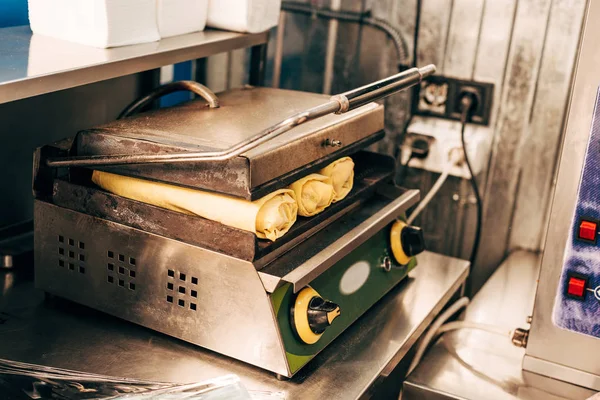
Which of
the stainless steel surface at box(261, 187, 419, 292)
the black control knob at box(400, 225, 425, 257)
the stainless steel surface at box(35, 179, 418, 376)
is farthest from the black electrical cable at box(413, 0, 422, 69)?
the stainless steel surface at box(35, 179, 418, 376)

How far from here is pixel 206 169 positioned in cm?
113

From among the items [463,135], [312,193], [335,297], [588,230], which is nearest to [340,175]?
[312,193]

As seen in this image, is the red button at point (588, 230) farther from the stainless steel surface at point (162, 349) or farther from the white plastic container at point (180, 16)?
the white plastic container at point (180, 16)

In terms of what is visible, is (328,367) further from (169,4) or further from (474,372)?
(169,4)

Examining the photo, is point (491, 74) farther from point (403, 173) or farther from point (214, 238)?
point (214, 238)

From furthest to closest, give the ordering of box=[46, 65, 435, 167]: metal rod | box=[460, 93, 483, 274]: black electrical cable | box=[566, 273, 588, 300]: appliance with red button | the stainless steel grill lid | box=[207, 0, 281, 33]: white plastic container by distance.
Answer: box=[460, 93, 483, 274]: black electrical cable → box=[207, 0, 281, 33]: white plastic container → box=[566, 273, 588, 300]: appliance with red button → the stainless steel grill lid → box=[46, 65, 435, 167]: metal rod

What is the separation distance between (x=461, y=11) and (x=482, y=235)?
0.62 meters

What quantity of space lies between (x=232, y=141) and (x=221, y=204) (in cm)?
11

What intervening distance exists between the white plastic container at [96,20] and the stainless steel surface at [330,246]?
52 cm

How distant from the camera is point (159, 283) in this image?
1.22 meters

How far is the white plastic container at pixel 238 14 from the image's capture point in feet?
5.20

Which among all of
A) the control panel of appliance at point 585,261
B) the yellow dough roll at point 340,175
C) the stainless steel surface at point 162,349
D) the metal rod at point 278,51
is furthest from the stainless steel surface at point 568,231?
the metal rod at point 278,51

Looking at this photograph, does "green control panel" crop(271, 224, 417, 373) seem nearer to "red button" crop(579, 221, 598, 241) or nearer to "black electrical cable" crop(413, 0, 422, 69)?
"red button" crop(579, 221, 598, 241)

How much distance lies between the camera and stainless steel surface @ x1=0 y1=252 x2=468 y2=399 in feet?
3.87
